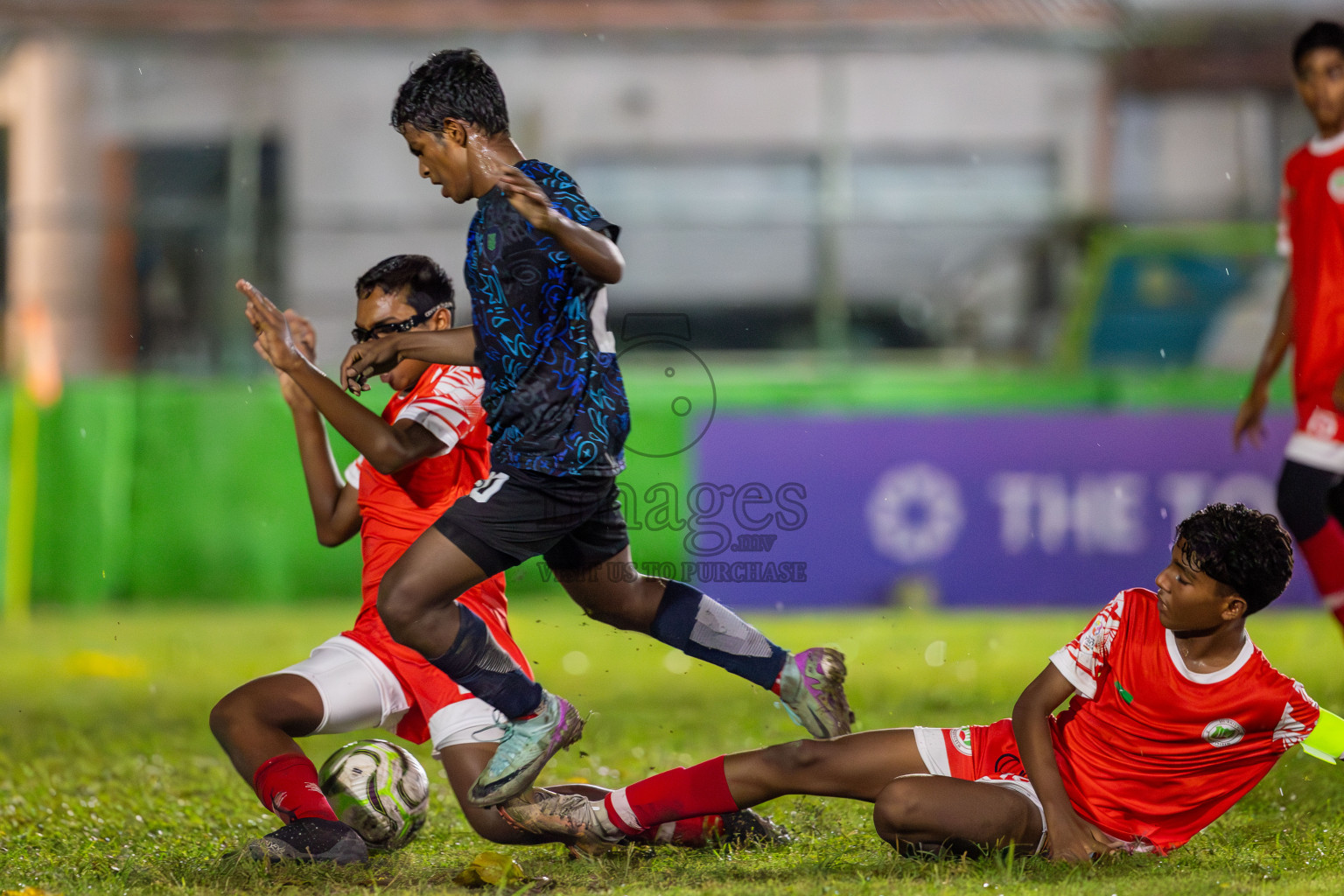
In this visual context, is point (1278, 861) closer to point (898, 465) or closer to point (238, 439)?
point (898, 465)

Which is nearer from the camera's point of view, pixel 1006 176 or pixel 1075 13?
pixel 1075 13

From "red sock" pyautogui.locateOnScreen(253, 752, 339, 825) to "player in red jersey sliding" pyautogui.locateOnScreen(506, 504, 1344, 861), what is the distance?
453mm

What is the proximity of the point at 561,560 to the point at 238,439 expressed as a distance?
5.32 m

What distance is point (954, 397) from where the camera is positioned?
9.20 metres

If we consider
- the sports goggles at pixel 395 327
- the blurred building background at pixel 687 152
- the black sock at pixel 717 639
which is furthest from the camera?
the blurred building background at pixel 687 152

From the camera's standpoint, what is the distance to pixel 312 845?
3.18 meters

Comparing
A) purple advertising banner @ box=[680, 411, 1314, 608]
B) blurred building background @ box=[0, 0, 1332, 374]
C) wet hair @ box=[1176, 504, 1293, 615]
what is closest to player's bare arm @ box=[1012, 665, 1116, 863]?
wet hair @ box=[1176, 504, 1293, 615]

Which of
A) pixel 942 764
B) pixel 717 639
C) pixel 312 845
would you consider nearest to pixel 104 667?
pixel 312 845

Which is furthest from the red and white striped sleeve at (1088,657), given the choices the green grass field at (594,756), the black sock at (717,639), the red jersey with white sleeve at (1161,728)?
the black sock at (717,639)

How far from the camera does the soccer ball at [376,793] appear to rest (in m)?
3.46

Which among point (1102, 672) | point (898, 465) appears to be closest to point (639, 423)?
point (898, 465)

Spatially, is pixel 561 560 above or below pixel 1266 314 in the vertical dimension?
below

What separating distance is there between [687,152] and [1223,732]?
8320 mm

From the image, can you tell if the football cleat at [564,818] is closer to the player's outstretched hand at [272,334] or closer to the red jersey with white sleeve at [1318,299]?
the player's outstretched hand at [272,334]
